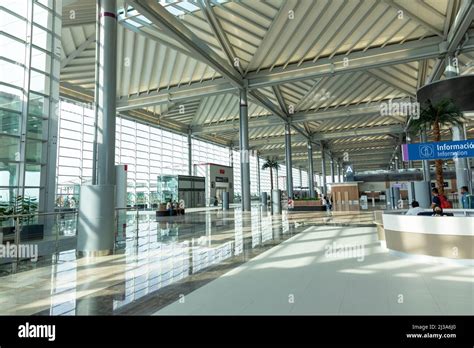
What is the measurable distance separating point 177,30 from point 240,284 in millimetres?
14649

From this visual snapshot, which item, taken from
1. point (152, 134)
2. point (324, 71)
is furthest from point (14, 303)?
point (152, 134)

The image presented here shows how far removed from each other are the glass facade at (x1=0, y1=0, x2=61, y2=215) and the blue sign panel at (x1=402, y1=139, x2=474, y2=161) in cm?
1263

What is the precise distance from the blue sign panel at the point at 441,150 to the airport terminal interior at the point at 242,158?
0.14ft

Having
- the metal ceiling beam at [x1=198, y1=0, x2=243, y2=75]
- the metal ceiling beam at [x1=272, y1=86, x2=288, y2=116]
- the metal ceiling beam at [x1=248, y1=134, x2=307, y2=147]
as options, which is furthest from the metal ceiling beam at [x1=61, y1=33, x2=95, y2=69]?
the metal ceiling beam at [x1=248, y1=134, x2=307, y2=147]

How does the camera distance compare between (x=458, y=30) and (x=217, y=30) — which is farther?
(x=217, y=30)

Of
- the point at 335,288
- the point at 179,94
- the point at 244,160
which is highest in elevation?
the point at 179,94

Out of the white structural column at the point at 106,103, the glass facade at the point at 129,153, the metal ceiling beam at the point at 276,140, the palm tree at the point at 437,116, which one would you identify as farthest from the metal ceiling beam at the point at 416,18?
the metal ceiling beam at the point at 276,140

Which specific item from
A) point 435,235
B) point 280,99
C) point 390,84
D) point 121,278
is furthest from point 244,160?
point 121,278

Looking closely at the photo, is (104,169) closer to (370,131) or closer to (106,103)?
(106,103)

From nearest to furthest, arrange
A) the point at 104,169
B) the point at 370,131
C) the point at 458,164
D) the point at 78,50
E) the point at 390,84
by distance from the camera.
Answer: the point at 104,169 → the point at 458,164 → the point at 78,50 → the point at 390,84 → the point at 370,131

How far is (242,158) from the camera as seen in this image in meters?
24.2

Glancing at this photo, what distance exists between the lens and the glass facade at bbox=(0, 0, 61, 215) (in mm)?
10828
